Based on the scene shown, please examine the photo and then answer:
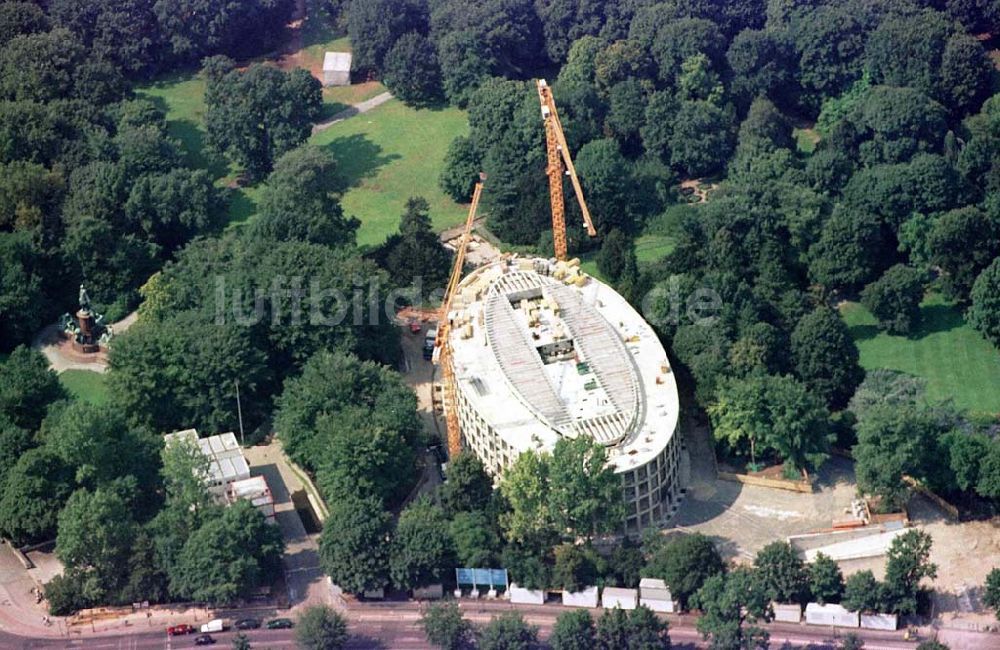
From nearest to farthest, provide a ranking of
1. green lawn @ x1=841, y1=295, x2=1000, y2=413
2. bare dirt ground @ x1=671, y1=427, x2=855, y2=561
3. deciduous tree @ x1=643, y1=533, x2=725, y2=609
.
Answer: deciduous tree @ x1=643, y1=533, x2=725, y2=609
bare dirt ground @ x1=671, y1=427, x2=855, y2=561
green lawn @ x1=841, y1=295, x2=1000, y2=413

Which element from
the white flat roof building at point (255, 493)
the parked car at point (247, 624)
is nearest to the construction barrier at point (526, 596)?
the parked car at point (247, 624)

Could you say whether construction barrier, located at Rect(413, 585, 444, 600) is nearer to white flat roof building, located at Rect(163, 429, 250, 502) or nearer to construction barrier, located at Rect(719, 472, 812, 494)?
white flat roof building, located at Rect(163, 429, 250, 502)

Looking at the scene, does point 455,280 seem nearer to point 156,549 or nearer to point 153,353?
point 153,353

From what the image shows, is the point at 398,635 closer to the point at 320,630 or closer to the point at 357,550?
the point at 320,630

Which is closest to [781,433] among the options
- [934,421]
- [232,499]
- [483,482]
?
[934,421]

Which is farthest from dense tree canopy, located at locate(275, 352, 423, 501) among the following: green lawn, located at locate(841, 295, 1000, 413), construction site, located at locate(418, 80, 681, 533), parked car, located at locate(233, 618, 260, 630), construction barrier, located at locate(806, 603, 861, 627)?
green lawn, located at locate(841, 295, 1000, 413)
